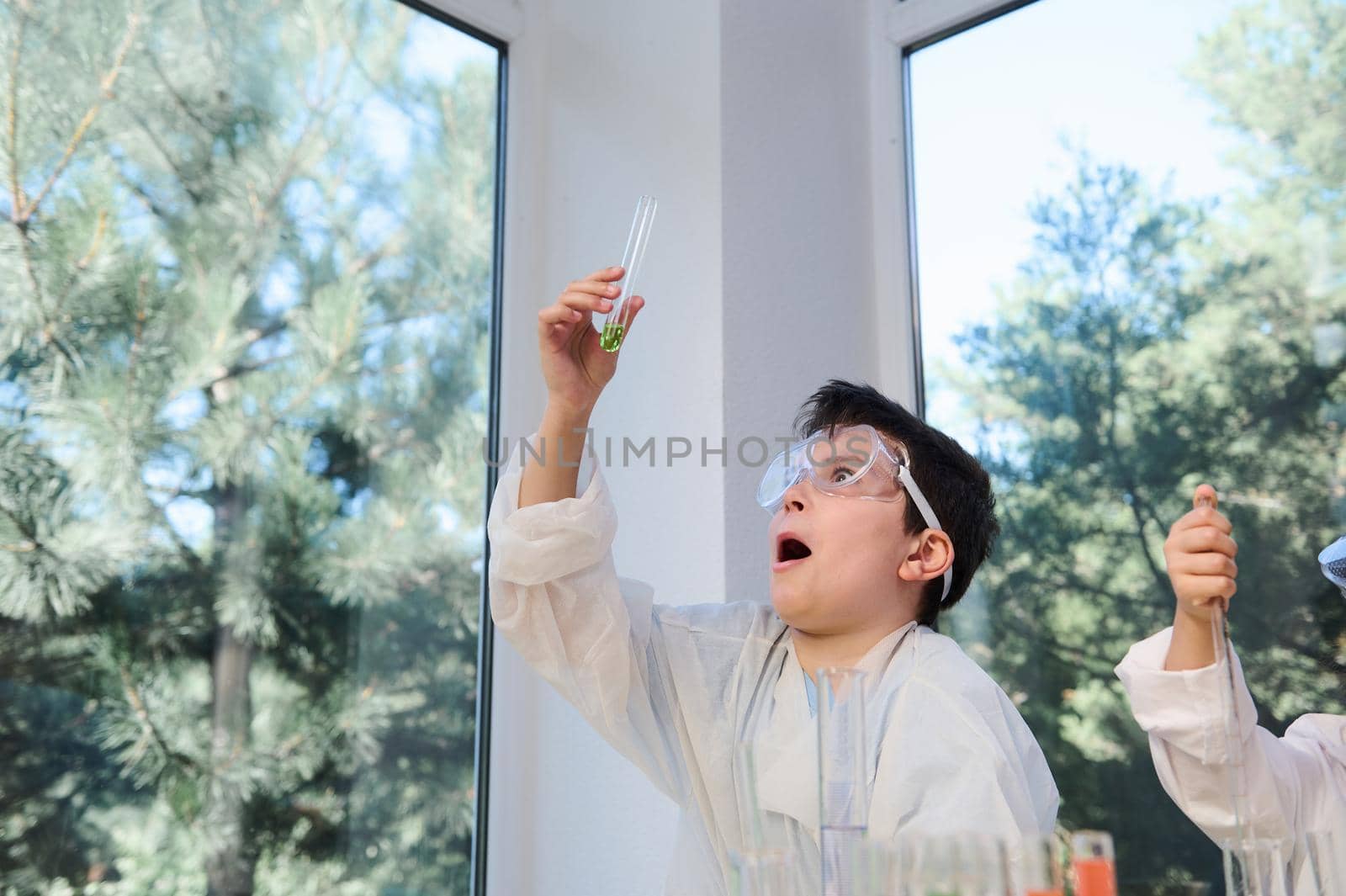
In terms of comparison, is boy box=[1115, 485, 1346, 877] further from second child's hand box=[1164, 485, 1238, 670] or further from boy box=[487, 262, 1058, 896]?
boy box=[487, 262, 1058, 896]

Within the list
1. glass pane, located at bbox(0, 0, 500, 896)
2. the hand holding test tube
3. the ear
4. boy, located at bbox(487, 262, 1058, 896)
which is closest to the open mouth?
boy, located at bbox(487, 262, 1058, 896)

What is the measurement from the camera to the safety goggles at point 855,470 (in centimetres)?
131

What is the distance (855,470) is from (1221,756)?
0.46m

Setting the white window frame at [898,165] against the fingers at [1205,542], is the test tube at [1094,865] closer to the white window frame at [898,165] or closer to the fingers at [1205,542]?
the fingers at [1205,542]

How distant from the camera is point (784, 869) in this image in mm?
816

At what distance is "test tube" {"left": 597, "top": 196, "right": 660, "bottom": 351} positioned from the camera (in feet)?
3.88

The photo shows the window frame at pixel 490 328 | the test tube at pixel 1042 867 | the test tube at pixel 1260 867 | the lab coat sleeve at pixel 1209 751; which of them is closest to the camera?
the test tube at pixel 1042 867

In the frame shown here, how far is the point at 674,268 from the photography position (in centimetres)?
171

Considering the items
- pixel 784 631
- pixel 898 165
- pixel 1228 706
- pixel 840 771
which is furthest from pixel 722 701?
pixel 898 165

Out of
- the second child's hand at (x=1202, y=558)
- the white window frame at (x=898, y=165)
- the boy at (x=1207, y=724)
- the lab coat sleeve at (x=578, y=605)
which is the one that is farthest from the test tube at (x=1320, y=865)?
the white window frame at (x=898, y=165)

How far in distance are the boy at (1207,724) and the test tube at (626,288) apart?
0.54 metres

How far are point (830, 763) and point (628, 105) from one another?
122 cm

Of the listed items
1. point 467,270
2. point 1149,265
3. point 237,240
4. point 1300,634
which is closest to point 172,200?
point 237,240

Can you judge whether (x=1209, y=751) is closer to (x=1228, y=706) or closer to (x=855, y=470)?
(x=1228, y=706)
